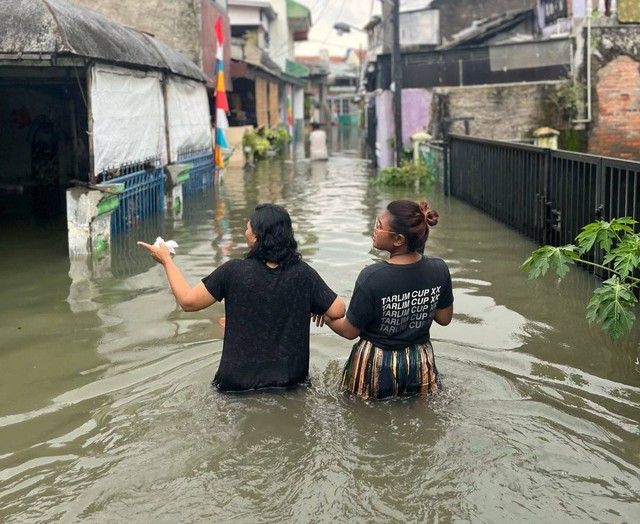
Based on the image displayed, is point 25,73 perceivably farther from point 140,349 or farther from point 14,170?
point 140,349

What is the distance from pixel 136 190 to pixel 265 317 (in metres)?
8.60

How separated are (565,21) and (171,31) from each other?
11315 millimetres

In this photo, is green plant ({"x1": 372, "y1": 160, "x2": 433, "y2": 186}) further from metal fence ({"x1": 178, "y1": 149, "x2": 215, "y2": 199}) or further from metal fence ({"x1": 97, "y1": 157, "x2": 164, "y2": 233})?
metal fence ({"x1": 97, "y1": 157, "x2": 164, "y2": 233})

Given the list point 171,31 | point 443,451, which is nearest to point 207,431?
point 443,451

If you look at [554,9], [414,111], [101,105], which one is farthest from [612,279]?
[554,9]

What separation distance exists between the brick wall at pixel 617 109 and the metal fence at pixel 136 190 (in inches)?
445

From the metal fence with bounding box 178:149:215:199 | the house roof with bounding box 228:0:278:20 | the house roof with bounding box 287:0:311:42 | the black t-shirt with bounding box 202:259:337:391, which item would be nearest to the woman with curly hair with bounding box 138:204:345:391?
the black t-shirt with bounding box 202:259:337:391

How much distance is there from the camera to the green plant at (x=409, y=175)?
18.7 meters

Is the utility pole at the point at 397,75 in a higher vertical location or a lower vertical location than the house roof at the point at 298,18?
lower

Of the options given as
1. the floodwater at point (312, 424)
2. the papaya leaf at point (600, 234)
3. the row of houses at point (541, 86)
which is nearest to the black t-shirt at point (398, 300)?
the floodwater at point (312, 424)

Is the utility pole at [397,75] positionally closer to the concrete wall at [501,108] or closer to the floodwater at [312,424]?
the concrete wall at [501,108]

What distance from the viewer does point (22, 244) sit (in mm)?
11648

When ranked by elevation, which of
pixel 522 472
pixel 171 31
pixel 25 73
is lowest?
pixel 522 472

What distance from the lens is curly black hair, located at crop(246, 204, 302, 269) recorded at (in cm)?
480
